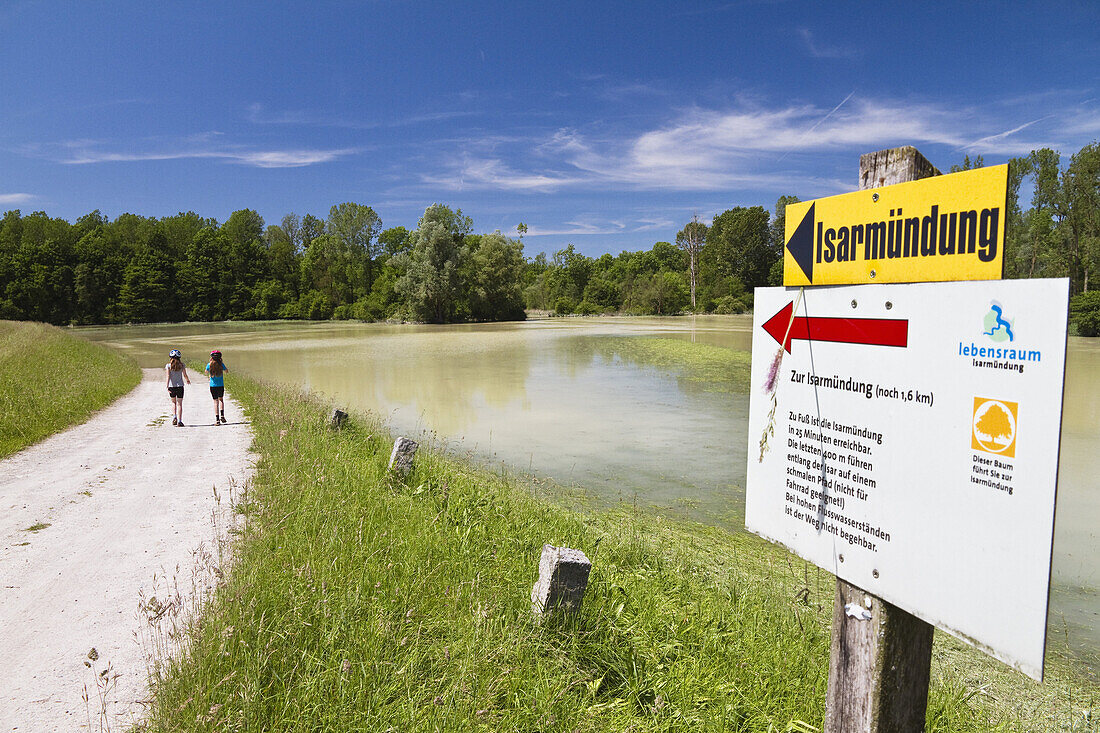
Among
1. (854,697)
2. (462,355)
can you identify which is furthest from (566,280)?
(854,697)

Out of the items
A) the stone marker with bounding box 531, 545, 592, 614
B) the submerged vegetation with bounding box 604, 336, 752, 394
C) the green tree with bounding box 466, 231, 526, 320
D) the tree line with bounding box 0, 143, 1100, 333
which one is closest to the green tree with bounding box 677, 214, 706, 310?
the tree line with bounding box 0, 143, 1100, 333

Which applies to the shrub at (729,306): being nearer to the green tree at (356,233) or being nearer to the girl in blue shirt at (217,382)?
the green tree at (356,233)

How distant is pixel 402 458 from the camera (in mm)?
7055

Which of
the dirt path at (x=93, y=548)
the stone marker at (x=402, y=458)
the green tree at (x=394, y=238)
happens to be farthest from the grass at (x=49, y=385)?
the green tree at (x=394, y=238)

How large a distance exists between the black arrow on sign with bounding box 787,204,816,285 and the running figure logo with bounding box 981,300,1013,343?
0.65 meters

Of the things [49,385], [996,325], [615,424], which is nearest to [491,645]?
[996,325]

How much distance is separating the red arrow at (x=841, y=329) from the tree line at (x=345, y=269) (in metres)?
65.9

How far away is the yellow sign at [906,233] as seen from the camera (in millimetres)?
1663

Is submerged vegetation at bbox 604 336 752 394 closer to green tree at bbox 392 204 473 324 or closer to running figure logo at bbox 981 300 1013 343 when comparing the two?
running figure logo at bbox 981 300 1013 343

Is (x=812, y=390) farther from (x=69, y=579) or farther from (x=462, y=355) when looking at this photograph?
(x=462, y=355)

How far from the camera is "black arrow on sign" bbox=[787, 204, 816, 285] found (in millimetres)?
2193

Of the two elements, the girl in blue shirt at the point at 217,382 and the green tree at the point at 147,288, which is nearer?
the girl in blue shirt at the point at 217,382

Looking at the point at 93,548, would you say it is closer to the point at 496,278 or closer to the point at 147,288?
the point at 496,278

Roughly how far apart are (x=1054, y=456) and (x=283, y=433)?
9252mm
